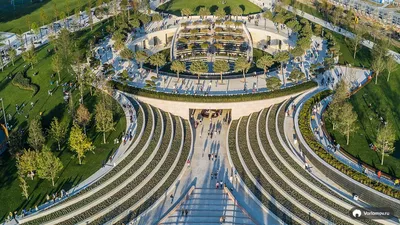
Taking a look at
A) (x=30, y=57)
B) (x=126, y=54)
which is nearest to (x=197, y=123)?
(x=126, y=54)

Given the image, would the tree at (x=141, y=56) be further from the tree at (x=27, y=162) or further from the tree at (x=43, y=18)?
the tree at (x=43, y=18)

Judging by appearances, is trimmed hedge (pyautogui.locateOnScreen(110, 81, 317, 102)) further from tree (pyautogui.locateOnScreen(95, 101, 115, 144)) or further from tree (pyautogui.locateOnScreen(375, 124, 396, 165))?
tree (pyautogui.locateOnScreen(375, 124, 396, 165))

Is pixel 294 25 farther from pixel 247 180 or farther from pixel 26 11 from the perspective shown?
pixel 26 11

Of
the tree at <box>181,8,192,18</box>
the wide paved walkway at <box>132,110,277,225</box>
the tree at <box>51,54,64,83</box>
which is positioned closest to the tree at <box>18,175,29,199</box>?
the wide paved walkway at <box>132,110,277,225</box>

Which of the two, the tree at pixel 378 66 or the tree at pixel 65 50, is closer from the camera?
the tree at pixel 378 66

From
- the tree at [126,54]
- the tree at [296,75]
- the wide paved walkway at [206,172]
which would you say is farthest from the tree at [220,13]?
the wide paved walkway at [206,172]

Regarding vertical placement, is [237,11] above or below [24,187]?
above
